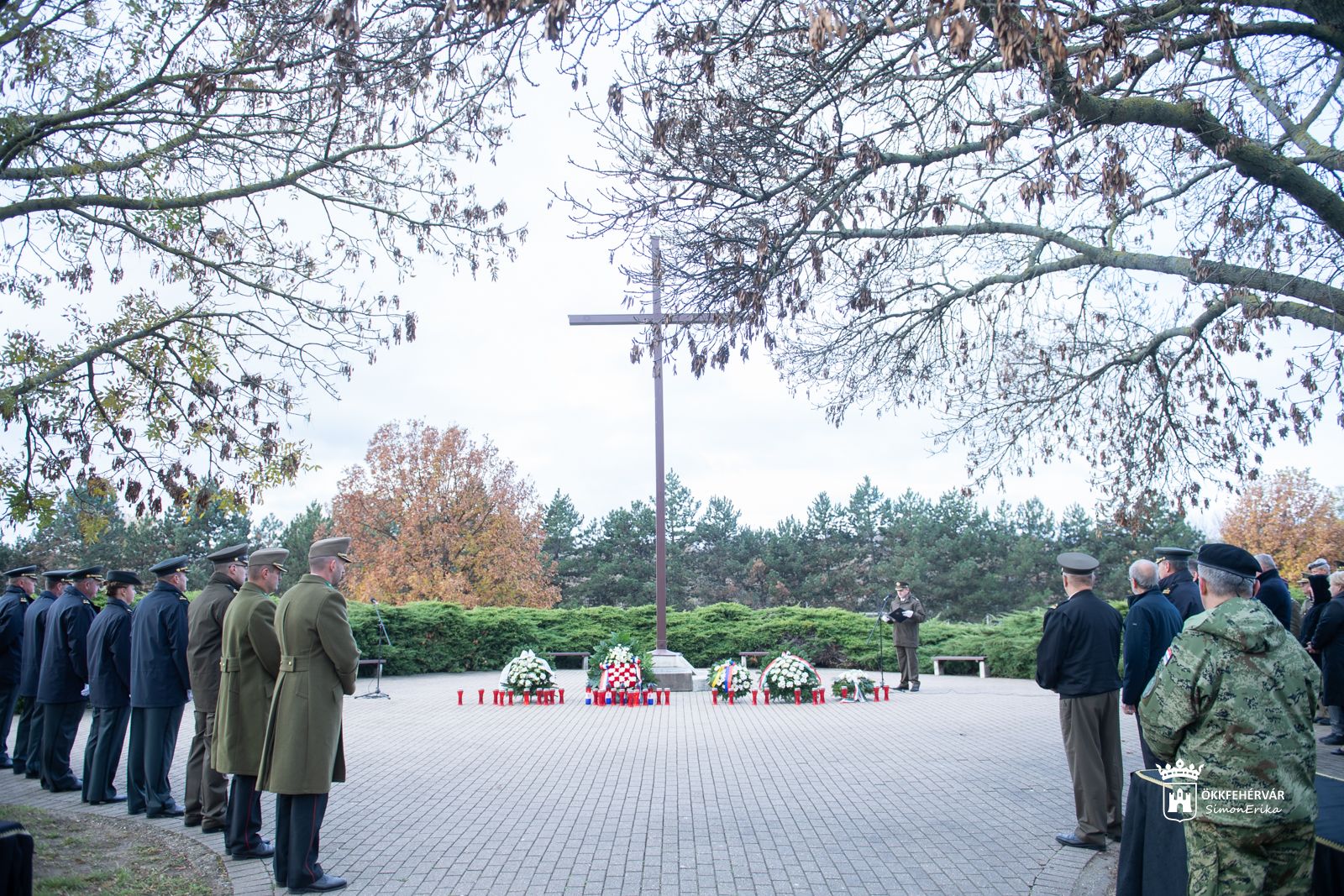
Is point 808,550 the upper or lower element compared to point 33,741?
upper

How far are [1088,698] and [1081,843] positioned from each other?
1.01 metres

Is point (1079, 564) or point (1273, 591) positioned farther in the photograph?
point (1273, 591)

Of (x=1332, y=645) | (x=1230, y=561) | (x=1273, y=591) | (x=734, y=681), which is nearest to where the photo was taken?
(x=1230, y=561)

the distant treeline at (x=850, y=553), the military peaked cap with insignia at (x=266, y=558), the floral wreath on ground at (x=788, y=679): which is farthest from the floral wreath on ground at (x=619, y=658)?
the distant treeline at (x=850, y=553)

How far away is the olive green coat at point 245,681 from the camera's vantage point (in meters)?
6.38

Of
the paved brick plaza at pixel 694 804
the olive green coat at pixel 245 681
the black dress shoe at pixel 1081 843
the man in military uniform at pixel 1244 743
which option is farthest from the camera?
the black dress shoe at pixel 1081 843

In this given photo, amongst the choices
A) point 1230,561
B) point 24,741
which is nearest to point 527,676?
point 24,741

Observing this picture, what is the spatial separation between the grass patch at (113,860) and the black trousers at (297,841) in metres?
0.42

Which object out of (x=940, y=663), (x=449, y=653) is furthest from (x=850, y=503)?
(x=449, y=653)

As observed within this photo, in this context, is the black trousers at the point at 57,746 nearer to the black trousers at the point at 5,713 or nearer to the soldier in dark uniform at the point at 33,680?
the soldier in dark uniform at the point at 33,680

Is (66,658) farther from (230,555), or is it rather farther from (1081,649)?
(1081,649)

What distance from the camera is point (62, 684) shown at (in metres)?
8.89

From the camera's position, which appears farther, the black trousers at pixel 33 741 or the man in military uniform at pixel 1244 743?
the black trousers at pixel 33 741

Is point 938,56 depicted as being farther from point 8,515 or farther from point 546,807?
point 8,515
